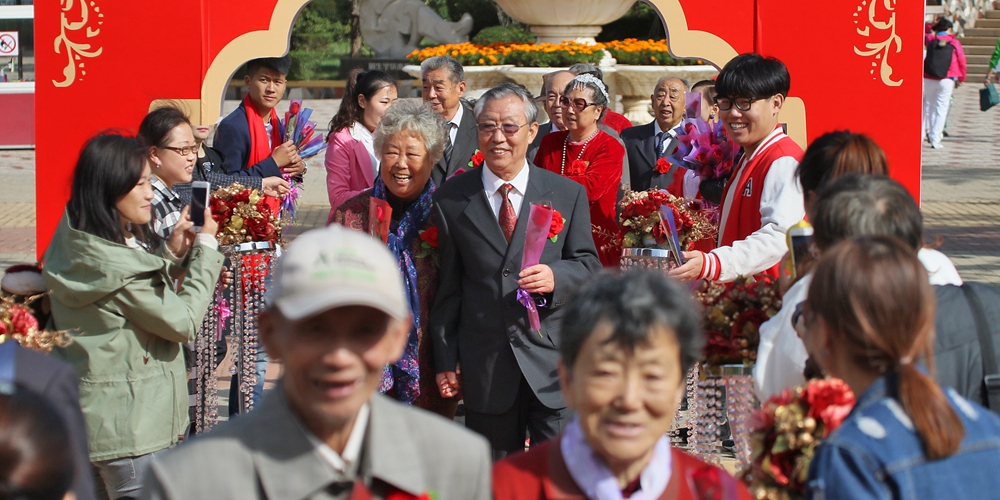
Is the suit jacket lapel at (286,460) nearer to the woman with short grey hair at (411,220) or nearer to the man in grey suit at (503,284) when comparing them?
the man in grey suit at (503,284)

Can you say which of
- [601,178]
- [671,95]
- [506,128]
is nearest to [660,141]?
[671,95]

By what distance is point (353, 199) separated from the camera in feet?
16.0

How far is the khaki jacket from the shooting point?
3.76 m

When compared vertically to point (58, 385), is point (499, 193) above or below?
above

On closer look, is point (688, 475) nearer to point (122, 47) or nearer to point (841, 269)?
point (841, 269)

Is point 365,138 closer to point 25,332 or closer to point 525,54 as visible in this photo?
point 25,332

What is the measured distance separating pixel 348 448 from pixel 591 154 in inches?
174

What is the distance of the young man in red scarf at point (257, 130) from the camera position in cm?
643

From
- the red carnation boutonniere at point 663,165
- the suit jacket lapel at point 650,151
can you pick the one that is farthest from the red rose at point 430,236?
the suit jacket lapel at point 650,151

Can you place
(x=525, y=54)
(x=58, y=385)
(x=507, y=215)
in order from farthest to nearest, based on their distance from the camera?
(x=525, y=54) < (x=507, y=215) < (x=58, y=385)

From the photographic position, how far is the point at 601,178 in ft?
19.8

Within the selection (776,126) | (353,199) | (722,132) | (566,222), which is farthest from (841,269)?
(722,132)

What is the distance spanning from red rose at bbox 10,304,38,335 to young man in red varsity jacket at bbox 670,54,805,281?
2.59 metres

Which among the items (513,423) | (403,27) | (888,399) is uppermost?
(403,27)
